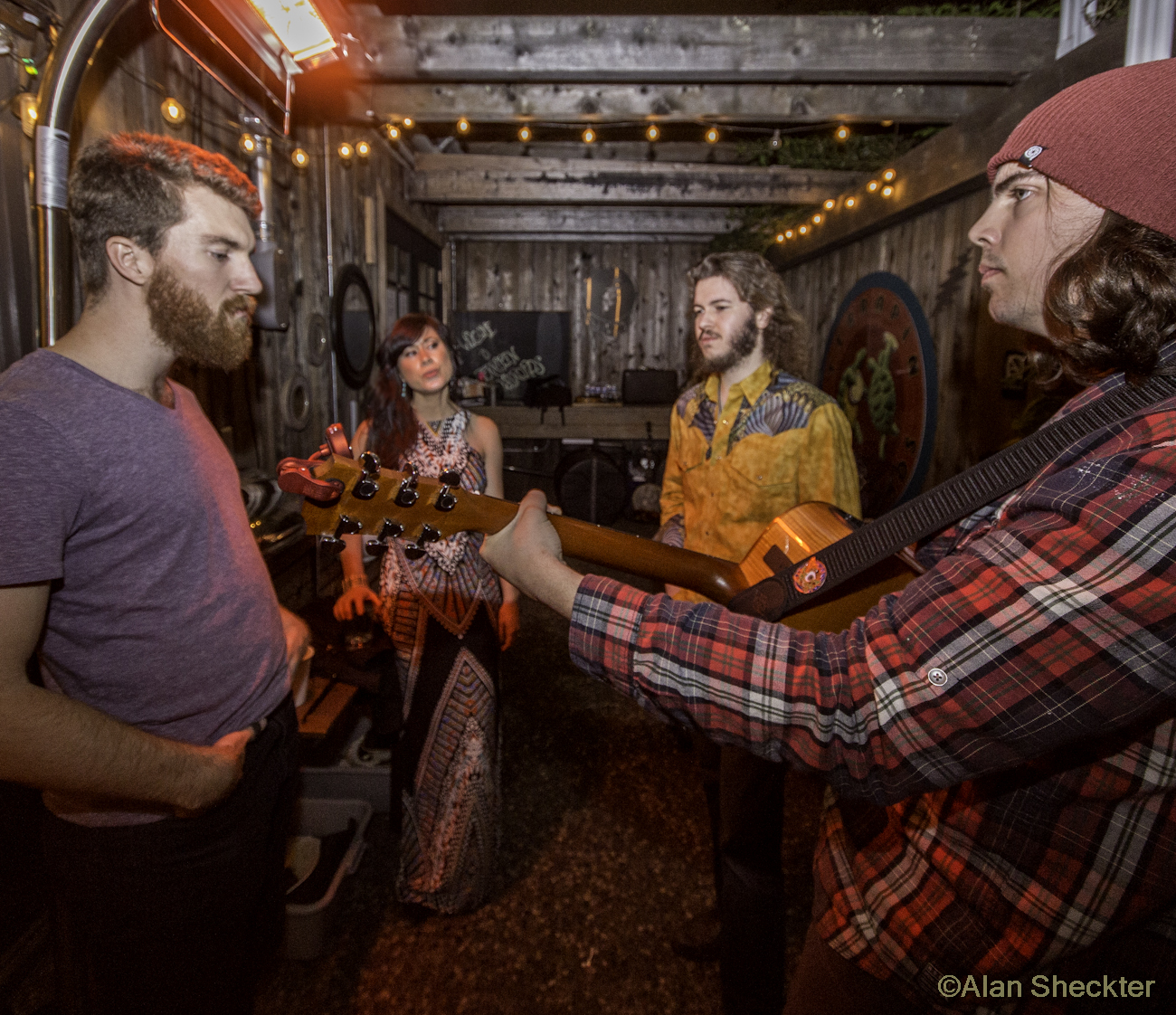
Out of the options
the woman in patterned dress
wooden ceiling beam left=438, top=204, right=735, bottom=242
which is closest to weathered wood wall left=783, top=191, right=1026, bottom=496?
the woman in patterned dress

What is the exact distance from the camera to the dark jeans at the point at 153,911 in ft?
4.02

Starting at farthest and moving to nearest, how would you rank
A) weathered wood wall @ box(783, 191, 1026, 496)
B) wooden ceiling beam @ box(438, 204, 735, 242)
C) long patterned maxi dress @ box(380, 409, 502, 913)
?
wooden ceiling beam @ box(438, 204, 735, 242), weathered wood wall @ box(783, 191, 1026, 496), long patterned maxi dress @ box(380, 409, 502, 913)

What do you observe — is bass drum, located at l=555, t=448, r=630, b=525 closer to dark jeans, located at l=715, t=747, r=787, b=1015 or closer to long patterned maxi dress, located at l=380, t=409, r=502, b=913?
long patterned maxi dress, located at l=380, t=409, r=502, b=913

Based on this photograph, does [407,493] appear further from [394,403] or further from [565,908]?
[565,908]

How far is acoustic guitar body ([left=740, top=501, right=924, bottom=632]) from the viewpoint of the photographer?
1.41m

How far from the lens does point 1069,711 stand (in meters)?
0.70

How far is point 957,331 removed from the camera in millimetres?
3908

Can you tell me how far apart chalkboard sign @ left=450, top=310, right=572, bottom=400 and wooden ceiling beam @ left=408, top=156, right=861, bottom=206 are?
258 centimetres

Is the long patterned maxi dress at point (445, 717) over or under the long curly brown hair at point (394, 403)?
under

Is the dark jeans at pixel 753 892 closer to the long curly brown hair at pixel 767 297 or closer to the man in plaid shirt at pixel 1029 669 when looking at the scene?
the man in plaid shirt at pixel 1029 669

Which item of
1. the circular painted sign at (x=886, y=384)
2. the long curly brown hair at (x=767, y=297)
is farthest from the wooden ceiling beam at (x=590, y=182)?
the long curly brown hair at (x=767, y=297)

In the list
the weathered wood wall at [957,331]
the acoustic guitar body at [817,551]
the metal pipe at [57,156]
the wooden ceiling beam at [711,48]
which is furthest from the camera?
the weathered wood wall at [957,331]

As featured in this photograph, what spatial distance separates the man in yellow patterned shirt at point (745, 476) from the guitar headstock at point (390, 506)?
3.23 ft

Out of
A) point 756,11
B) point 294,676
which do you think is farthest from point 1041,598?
point 756,11
